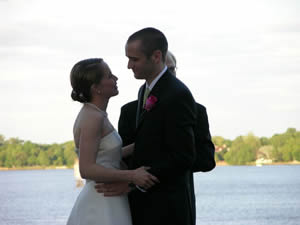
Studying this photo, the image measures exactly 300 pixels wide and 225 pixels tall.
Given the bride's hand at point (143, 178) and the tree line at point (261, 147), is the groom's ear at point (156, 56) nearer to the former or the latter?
the bride's hand at point (143, 178)

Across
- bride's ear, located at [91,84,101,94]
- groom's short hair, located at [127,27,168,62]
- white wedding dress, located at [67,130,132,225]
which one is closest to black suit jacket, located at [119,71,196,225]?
white wedding dress, located at [67,130,132,225]

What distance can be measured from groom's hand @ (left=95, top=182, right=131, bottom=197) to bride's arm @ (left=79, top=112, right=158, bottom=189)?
0.07 m

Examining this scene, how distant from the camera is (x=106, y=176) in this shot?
4723 mm

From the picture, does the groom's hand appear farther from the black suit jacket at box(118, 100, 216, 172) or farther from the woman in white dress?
the black suit jacket at box(118, 100, 216, 172)

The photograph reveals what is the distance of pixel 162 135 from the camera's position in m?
4.61

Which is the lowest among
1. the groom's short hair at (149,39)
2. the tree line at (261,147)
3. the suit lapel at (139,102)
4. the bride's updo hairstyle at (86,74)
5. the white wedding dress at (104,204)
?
the tree line at (261,147)

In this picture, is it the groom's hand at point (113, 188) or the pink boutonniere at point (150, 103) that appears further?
the groom's hand at point (113, 188)

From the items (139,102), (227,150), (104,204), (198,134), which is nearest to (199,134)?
(198,134)

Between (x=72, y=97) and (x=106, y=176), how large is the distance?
61 centimetres

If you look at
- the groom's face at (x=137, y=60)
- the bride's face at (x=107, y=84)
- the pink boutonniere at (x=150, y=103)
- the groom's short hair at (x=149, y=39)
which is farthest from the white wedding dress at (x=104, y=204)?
the groom's short hair at (x=149, y=39)

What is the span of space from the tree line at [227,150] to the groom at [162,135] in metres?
126

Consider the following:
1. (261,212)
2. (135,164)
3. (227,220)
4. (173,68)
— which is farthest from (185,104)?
(261,212)

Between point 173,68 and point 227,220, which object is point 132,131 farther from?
point 227,220

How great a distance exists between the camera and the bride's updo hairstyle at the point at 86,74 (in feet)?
15.9
